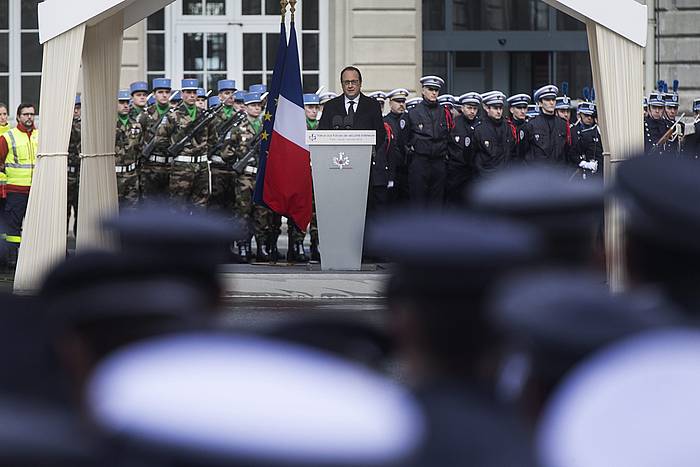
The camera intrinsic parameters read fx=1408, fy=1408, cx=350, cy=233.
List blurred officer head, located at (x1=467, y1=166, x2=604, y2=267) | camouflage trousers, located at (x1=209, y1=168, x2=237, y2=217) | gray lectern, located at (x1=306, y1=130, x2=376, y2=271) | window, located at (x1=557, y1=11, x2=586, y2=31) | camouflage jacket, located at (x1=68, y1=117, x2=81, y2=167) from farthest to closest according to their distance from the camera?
window, located at (x1=557, y1=11, x2=586, y2=31), camouflage jacket, located at (x1=68, y1=117, x2=81, y2=167), camouflage trousers, located at (x1=209, y1=168, x2=237, y2=217), gray lectern, located at (x1=306, y1=130, x2=376, y2=271), blurred officer head, located at (x1=467, y1=166, x2=604, y2=267)

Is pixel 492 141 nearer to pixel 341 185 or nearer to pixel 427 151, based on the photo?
pixel 427 151

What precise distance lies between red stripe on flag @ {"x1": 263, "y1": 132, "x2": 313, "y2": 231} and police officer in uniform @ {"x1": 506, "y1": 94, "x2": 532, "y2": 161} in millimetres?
2742

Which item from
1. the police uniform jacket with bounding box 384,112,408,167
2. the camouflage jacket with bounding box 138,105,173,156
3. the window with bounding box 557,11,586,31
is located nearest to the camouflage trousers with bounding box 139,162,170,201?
the camouflage jacket with bounding box 138,105,173,156

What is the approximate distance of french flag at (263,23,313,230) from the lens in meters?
12.7

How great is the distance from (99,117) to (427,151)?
3640mm

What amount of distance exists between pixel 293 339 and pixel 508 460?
33 centimetres

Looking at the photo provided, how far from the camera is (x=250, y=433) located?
1.23 metres

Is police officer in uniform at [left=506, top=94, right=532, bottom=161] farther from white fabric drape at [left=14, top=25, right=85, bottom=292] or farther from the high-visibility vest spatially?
white fabric drape at [left=14, top=25, right=85, bottom=292]

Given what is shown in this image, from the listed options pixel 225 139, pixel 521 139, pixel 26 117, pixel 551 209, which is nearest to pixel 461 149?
pixel 521 139

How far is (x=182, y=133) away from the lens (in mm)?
14375

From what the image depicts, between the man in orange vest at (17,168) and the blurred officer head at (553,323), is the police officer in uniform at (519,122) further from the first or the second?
the blurred officer head at (553,323)

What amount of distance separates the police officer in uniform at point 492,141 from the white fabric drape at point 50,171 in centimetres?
476

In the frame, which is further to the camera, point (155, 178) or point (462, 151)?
point (155, 178)

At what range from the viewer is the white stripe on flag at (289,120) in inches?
498
